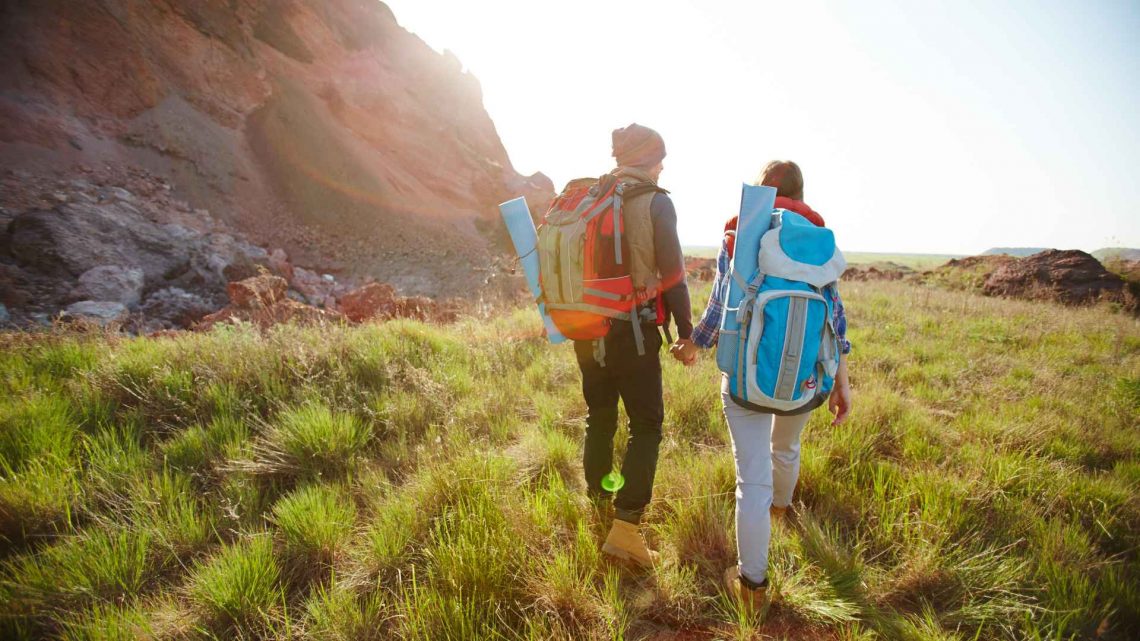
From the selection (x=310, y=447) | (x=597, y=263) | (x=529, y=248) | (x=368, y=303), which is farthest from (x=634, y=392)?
(x=368, y=303)

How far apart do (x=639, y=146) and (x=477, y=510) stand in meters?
2.00

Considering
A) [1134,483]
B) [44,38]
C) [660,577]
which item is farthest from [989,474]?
[44,38]

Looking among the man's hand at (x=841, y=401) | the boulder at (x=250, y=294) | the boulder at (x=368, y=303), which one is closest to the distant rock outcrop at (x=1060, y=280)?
the man's hand at (x=841, y=401)

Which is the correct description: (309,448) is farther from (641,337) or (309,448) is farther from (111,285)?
(111,285)

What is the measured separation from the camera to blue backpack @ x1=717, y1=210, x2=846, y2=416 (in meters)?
1.56

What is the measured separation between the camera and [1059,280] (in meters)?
12.0

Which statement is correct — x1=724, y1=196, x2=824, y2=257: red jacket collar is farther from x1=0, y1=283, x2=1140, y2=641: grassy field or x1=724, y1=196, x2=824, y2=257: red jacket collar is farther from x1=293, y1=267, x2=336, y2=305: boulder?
x1=293, y1=267, x2=336, y2=305: boulder

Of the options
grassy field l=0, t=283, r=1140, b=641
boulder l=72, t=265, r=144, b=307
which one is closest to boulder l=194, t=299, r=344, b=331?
grassy field l=0, t=283, r=1140, b=641

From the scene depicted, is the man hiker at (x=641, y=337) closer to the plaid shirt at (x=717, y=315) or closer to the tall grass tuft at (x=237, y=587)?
the plaid shirt at (x=717, y=315)

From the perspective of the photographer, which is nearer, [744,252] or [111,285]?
[744,252]

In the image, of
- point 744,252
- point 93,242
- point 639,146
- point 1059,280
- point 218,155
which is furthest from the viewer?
point 218,155

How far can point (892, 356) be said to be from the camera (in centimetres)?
502

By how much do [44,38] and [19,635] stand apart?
2101cm

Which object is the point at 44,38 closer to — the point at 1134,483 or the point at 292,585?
the point at 292,585
